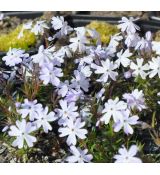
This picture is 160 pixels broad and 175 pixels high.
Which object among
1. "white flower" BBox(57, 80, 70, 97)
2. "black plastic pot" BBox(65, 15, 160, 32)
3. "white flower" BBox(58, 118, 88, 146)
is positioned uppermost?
"white flower" BBox(57, 80, 70, 97)

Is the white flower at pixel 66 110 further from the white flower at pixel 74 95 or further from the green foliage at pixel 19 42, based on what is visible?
the green foliage at pixel 19 42

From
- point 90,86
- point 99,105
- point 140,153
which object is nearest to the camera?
point 140,153

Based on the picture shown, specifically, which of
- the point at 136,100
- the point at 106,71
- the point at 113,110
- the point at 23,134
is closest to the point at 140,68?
the point at 106,71

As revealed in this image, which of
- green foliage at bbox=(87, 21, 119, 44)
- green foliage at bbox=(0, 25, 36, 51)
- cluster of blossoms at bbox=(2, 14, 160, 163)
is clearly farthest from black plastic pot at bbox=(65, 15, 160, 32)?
cluster of blossoms at bbox=(2, 14, 160, 163)

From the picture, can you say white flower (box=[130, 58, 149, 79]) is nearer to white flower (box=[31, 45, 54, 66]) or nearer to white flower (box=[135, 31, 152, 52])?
white flower (box=[135, 31, 152, 52])
